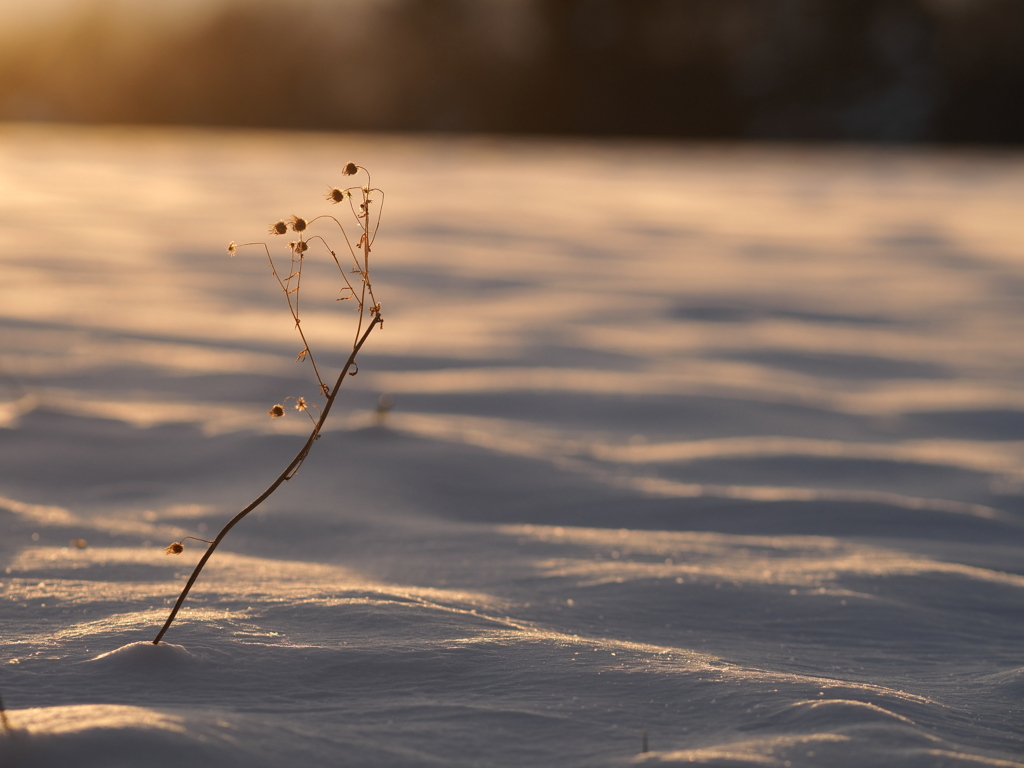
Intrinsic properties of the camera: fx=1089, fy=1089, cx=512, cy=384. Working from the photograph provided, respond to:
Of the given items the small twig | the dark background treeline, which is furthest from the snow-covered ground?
the dark background treeline

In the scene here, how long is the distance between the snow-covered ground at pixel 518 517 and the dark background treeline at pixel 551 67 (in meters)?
24.6

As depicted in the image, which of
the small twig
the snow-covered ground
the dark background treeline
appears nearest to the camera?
the small twig

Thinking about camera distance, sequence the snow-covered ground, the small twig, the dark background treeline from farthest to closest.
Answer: the dark background treeline
the snow-covered ground
the small twig

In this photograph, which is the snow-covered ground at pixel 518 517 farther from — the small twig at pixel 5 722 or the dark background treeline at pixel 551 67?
the dark background treeline at pixel 551 67

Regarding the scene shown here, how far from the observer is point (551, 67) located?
3180 cm

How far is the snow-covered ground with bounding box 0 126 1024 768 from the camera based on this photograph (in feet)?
3.82

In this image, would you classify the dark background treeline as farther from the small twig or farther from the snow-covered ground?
the small twig

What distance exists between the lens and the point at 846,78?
31766 millimetres

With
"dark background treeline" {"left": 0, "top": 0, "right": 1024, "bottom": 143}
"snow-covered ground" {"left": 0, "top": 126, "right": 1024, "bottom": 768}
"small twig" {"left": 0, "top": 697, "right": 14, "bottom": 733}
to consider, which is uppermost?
"dark background treeline" {"left": 0, "top": 0, "right": 1024, "bottom": 143}

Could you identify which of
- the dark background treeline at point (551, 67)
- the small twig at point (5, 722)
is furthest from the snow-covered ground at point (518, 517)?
the dark background treeline at point (551, 67)

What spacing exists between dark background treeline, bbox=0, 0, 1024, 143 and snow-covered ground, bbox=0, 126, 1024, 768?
24.6m

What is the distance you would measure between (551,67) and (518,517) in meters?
31.2

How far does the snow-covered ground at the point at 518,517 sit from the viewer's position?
1.16 meters

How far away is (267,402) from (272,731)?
1.87 metres
